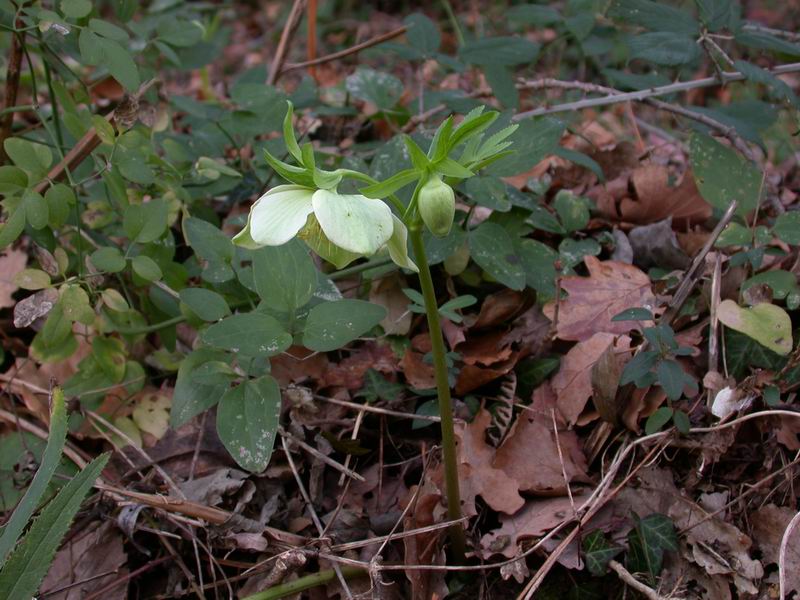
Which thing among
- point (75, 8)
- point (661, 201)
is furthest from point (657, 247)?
point (75, 8)

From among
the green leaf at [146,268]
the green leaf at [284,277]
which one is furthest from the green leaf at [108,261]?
the green leaf at [284,277]

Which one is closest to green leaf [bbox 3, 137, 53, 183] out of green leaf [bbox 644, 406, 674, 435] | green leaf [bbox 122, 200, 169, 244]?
green leaf [bbox 122, 200, 169, 244]

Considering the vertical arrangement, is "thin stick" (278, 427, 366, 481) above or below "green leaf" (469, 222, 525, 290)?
below

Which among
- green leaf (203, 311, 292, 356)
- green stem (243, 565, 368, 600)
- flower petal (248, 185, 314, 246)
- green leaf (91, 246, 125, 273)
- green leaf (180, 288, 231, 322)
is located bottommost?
green stem (243, 565, 368, 600)

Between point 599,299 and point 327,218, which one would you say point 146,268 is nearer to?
point 327,218

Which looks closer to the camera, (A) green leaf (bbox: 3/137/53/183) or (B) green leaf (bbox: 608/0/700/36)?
(A) green leaf (bbox: 3/137/53/183)

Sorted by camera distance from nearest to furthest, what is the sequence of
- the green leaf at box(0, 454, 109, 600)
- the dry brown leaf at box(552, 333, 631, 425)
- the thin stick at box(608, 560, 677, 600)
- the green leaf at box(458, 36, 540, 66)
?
1. the green leaf at box(0, 454, 109, 600)
2. the thin stick at box(608, 560, 677, 600)
3. the dry brown leaf at box(552, 333, 631, 425)
4. the green leaf at box(458, 36, 540, 66)

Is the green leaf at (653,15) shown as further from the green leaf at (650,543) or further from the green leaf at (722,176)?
the green leaf at (650,543)

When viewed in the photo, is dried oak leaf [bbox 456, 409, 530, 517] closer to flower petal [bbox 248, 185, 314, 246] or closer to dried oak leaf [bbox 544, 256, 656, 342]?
dried oak leaf [bbox 544, 256, 656, 342]

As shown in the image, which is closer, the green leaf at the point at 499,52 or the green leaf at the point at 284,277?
the green leaf at the point at 284,277
